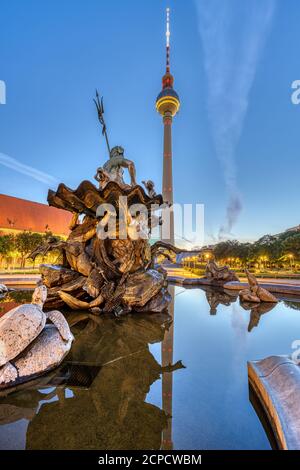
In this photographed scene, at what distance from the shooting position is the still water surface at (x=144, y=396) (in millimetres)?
1876

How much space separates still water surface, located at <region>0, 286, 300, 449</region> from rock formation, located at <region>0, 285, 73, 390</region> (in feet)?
0.59

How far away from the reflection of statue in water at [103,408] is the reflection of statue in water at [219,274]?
10.9 metres

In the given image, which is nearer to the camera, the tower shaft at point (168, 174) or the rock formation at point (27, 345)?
the rock formation at point (27, 345)

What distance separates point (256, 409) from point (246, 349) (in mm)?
1941

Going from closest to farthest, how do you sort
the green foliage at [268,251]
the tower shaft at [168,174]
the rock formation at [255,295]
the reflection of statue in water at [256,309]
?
the reflection of statue in water at [256,309] < the rock formation at [255,295] < the green foliage at [268,251] < the tower shaft at [168,174]

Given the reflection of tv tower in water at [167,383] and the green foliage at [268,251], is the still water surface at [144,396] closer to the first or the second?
the reflection of tv tower in water at [167,383]

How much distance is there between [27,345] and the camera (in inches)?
111

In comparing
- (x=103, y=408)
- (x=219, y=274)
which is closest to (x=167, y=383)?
(x=103, y=408)

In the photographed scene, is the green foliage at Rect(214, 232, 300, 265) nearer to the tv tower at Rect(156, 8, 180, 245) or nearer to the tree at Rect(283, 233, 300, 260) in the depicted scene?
the tree at Rect(283, 233, 300, 260)

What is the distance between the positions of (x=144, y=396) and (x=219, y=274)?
12.2 metres

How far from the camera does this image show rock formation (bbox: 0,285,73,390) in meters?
2.63

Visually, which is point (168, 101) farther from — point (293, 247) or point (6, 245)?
point (6, 245)

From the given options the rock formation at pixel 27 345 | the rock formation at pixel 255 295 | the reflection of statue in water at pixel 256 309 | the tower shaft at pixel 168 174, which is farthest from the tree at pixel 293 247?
the tower shaft at pixel 168 174
